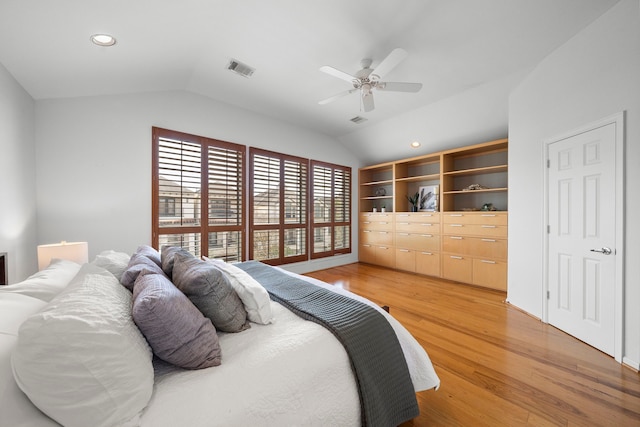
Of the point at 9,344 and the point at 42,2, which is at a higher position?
the point at 42,2

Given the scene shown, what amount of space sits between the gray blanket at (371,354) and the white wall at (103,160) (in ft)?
8.60

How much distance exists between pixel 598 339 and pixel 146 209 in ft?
15.8

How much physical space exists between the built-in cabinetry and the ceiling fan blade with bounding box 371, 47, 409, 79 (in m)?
2.50

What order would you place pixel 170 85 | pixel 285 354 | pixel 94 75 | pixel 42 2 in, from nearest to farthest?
pixel 285 354
pixel 42 2
pixel 94 75
pixel 170 85

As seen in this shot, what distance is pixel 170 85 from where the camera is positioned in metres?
3.20

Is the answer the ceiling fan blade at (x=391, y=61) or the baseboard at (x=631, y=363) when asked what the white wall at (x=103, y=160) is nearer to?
the ceiling fan blade at (x=391, y=61)

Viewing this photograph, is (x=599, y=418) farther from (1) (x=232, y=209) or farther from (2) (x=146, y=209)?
(2) (x=146, y=209)

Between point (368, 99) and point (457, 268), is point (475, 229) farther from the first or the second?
point (368, 99)

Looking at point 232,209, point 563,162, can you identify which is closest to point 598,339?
point 563,162

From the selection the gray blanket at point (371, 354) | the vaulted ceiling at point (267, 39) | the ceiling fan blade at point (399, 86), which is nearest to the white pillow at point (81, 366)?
the gray blanket at point (371, 354)

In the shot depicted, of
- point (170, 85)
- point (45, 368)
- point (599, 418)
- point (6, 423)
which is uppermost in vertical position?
point (170, 85)

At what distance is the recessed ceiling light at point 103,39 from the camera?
1905 millimetres

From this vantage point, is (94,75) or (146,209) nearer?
(94,75)

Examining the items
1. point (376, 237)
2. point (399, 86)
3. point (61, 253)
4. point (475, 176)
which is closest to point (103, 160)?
point (61, 253)
